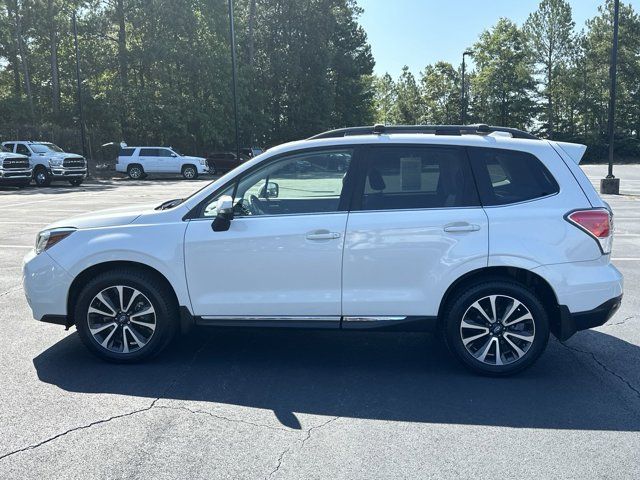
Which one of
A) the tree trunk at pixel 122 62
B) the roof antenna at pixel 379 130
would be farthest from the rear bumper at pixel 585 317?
the tree trunk at pixel 122 62

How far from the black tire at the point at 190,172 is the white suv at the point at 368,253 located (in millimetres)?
30504

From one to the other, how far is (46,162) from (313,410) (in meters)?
26.3

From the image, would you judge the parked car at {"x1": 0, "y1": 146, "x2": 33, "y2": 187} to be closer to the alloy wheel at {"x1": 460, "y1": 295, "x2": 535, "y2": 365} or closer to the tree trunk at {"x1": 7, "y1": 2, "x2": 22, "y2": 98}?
the tree trunk at {"x1": 7, "y1": 2, "x2": 22, "y2": 98}

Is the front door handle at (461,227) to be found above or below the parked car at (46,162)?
below

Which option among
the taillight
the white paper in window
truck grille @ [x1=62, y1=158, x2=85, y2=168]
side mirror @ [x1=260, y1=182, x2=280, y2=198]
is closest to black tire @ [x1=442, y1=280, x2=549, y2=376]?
the taillight

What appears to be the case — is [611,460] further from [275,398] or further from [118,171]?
[118,171]

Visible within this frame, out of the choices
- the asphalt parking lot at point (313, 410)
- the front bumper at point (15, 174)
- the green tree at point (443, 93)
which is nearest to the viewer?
the asphalt parking lot at point (313, 410)

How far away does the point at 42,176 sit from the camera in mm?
27172

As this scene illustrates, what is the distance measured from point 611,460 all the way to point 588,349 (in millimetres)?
2001

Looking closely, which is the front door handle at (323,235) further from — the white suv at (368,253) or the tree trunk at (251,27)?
the tree trunk at (251,27)

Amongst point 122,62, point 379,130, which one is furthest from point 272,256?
point 122,62

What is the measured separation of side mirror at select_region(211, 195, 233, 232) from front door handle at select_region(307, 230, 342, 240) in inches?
24.7

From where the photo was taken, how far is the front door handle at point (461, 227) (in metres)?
4.44

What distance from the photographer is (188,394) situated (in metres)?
4.28
